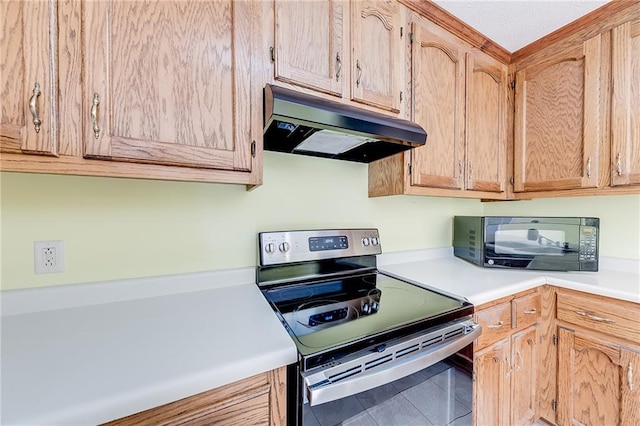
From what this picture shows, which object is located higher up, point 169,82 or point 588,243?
point 169,82

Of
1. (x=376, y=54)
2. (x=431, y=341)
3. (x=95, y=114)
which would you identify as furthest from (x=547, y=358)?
(x=95, y=114)

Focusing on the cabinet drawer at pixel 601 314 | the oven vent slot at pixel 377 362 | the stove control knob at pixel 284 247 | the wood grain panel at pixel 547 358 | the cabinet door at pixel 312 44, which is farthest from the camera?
the wood grain panel at pixel 547 358

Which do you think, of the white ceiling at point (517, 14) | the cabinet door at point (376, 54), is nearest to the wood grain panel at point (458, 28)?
the white ceiling at point (517, 14)

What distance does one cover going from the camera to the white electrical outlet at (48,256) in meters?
0.87

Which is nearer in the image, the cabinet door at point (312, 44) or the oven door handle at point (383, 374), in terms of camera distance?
the oven door handle at point (383, 374)

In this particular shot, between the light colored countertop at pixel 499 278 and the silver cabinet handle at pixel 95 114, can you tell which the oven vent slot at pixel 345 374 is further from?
the silver cabinet handle at pixel 95 114

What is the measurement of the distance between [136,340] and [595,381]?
75.8 inches

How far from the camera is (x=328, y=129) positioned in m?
0.90

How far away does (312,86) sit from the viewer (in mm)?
1018

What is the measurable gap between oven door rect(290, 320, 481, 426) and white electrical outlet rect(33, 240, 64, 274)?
93 centimetres

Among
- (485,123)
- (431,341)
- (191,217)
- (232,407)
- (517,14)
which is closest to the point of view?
(232,407)

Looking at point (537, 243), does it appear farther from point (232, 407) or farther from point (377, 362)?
point (232, 407)

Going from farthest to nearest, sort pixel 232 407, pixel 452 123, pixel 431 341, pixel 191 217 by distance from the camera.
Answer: pixel 452 123
pixel 191 217
pixel 431 341
pixel 232 407

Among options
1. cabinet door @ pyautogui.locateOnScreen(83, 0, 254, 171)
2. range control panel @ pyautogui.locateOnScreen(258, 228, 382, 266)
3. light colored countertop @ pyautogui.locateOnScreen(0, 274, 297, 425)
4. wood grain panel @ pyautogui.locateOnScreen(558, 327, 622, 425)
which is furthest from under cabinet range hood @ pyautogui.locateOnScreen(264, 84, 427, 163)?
wood grain panel @ pyautogui.locateOnScreen(558, 327, 622, 425)
